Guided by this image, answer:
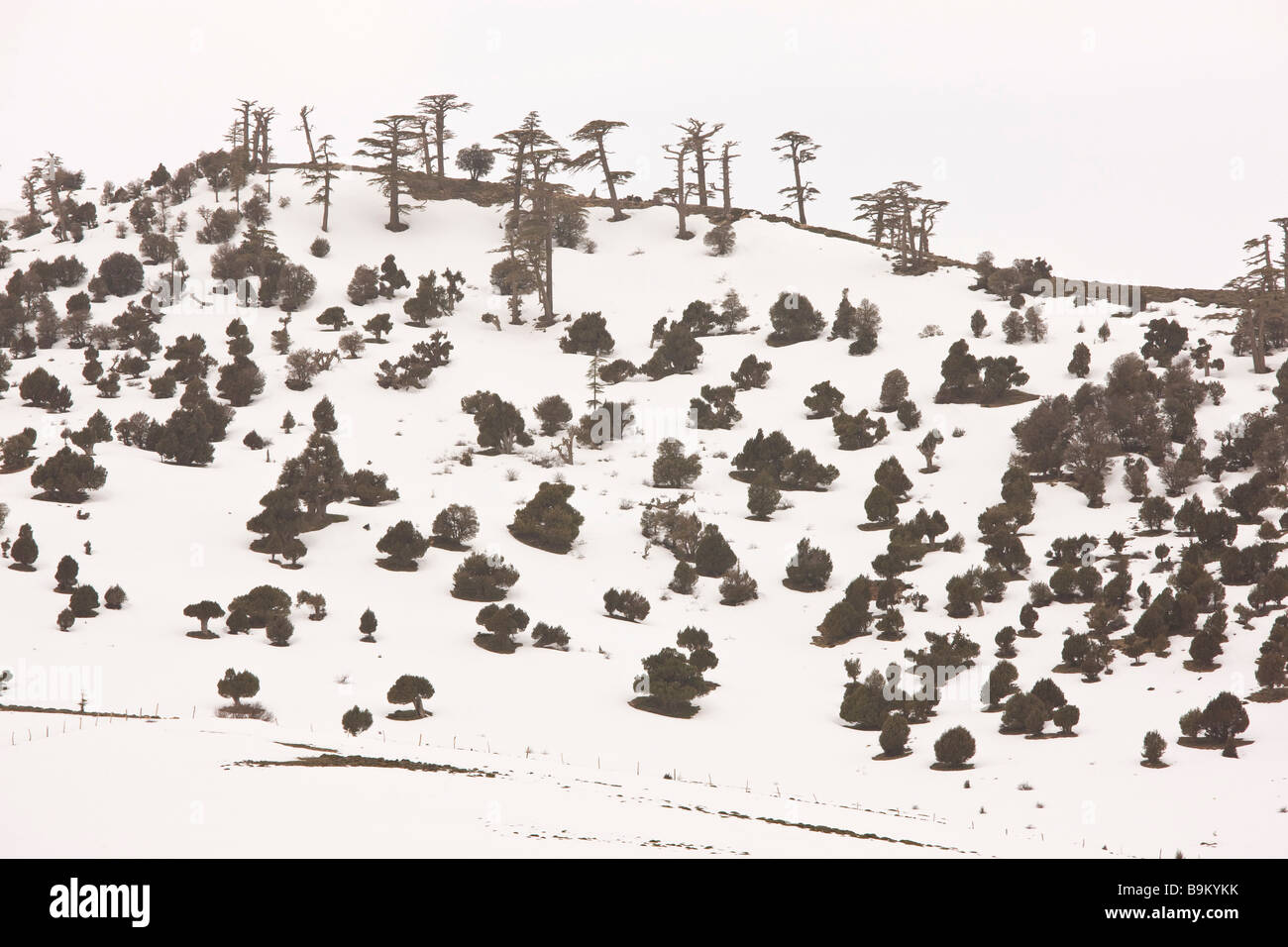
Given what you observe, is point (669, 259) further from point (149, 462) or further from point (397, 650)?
point (397, 650)

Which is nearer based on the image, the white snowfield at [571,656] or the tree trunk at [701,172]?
the white snowfield at [571,656]

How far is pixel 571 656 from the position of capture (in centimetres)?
2805

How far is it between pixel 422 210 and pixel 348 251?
315 inches

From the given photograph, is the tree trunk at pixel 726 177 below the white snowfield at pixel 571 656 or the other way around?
the other way around

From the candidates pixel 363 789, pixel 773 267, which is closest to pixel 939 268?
pixel 773 267

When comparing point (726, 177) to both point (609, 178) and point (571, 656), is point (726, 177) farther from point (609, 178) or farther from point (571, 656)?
point (571, 656)

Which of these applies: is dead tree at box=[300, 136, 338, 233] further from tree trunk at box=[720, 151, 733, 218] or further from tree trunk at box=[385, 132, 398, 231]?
tree trunk at box=[720, 151, 733, 218]

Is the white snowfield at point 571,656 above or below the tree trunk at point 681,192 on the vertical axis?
below

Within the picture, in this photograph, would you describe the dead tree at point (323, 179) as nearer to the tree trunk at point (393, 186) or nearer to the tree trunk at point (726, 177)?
the tree trunk at point (393, 186)

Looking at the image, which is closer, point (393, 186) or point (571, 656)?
point (571, 656)

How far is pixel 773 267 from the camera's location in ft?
200

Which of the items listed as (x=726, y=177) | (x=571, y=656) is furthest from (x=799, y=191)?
(x=571, y=656)

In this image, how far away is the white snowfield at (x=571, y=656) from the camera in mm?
13227

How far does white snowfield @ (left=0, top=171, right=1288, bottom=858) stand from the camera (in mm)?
13227
